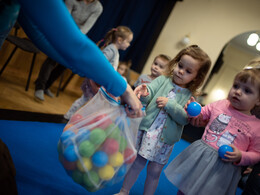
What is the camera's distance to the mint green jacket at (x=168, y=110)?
1151mm

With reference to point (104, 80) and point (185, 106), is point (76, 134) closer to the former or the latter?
point (104, 80)

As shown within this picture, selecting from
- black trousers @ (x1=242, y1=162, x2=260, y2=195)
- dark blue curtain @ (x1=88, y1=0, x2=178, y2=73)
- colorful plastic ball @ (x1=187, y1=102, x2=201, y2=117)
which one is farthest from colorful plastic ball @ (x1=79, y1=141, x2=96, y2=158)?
dark blue curtain @ (x1=88, y1=0, x2=178, y2=73)

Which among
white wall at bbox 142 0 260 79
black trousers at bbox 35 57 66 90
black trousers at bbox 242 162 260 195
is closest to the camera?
black trousers at bbox 242 162 260 195

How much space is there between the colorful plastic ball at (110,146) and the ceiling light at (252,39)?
12.7 ft

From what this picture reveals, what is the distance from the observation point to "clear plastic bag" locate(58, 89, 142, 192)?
2.64 feet

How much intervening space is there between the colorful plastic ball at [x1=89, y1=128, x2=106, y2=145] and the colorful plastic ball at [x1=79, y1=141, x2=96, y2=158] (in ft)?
0.06

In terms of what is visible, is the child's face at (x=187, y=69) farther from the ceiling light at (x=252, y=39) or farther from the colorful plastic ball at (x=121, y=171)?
the ceiling light at (x=252, y=39)

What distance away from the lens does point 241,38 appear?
13.3 ft

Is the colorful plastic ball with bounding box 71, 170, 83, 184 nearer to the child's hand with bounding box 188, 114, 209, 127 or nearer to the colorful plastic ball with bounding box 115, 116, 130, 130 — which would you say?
the colorful plastic ball with bounding box 115, 116, 130, 130

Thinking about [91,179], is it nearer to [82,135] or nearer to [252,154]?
[82,135]

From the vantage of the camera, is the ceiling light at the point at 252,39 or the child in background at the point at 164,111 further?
the ceiling light at the point at 252,39

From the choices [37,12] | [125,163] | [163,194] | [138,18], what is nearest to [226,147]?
[125,163]

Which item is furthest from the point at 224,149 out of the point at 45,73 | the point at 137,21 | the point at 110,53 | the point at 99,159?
the point at 137,21

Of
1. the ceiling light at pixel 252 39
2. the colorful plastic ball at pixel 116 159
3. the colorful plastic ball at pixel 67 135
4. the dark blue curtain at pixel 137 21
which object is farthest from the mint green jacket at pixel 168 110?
the ceiling light at pixel 252 39
